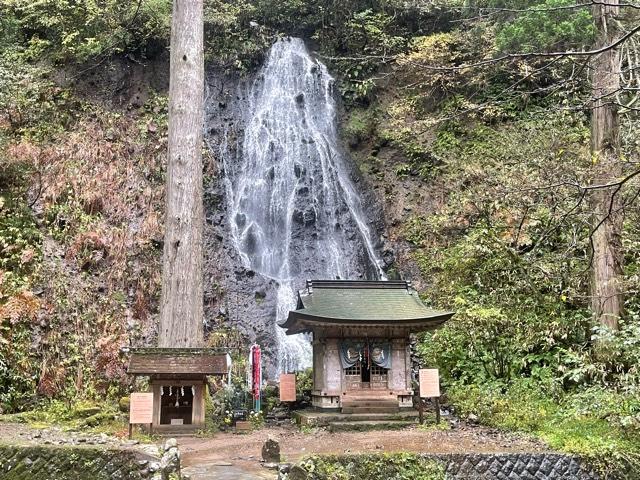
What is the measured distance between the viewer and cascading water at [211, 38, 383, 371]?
1614cm

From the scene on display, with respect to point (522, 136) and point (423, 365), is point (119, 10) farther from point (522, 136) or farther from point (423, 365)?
point (423, 365)

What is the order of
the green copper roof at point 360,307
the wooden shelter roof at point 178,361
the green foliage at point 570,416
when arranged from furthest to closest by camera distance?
the green copper roof at point 360,307
the wooden shelter roof at point 178,361
the green foliage at point 570,416

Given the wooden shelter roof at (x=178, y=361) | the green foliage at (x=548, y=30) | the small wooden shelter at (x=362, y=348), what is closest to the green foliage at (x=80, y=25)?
the green foliage at (x=548, y=30)

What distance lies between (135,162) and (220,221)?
3.10m

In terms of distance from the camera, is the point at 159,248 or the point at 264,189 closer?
the point at 159,248

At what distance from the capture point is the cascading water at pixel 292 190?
16.1 meters

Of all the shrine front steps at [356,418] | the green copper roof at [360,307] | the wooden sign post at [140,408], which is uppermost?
the green copper roof at [360,307]

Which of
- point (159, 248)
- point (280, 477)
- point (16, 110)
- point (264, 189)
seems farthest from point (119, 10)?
point (280, 477)

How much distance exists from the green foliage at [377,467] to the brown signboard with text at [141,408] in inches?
109

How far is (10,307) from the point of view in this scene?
10.1 metres

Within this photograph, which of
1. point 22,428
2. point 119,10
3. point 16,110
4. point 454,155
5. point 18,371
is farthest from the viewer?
point 119,10

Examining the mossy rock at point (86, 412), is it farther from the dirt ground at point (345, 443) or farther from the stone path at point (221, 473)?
the stone path at point (221, 473)

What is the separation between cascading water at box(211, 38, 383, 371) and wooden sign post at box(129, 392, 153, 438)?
6.14 metres

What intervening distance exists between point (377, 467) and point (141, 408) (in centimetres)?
342
